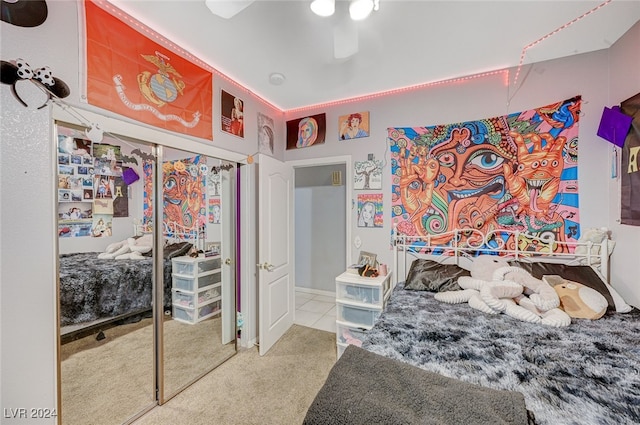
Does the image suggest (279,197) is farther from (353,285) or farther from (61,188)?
(61,188)

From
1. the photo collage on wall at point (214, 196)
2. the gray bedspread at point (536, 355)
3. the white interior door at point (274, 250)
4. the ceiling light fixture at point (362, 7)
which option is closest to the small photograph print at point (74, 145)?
the photo collage on wall at point (214, 196)

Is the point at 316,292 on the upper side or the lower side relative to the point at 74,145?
lower

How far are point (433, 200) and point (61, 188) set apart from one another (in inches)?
114

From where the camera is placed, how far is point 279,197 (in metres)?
2.83

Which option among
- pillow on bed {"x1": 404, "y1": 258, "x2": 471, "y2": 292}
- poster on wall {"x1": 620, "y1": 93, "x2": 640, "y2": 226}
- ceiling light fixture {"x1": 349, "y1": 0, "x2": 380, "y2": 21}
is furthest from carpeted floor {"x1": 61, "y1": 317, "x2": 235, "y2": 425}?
poster on wall {"x1": 620, "y1": 93, "x2": 640, "y2": 226}

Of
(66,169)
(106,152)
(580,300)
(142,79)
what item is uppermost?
(142,79)

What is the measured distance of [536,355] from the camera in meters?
1.27

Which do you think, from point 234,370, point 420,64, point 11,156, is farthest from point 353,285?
point 11,156

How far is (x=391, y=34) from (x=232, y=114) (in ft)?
5.13

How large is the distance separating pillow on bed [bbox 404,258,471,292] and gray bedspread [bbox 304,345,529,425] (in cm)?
125

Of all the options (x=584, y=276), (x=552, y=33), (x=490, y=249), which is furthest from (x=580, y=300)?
(x=552, y=33)

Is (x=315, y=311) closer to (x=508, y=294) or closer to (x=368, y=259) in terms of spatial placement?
(x=368, y=259)

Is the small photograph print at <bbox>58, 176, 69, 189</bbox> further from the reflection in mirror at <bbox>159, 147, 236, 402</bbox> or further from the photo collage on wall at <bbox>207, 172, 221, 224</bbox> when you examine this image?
the photo collage on wall at <bbox>207, 172, 221, 224</bbox>

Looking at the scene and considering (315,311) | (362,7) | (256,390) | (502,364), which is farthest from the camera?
(315,311)
